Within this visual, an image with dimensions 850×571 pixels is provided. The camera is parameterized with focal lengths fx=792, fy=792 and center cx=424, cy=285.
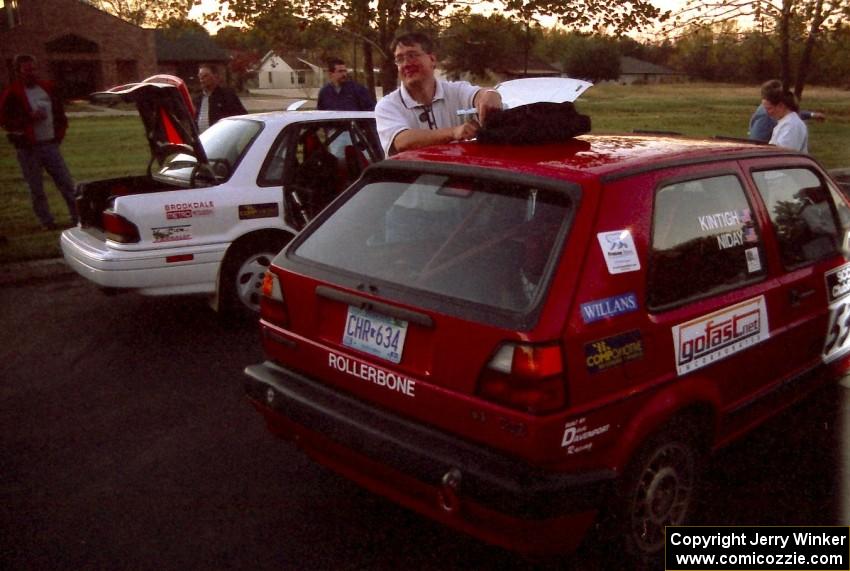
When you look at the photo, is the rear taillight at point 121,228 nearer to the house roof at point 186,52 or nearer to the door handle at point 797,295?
the door handle at point 797,295

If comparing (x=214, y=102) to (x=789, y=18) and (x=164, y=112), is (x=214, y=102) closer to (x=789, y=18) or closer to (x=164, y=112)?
(x=164, y=112)

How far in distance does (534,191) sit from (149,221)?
136 inches

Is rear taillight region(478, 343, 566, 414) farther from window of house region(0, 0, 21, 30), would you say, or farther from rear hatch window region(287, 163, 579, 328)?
window of house region(0, 0, 21, 30)

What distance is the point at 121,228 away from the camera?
5406mm

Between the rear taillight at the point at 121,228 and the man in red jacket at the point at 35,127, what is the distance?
13.3ft

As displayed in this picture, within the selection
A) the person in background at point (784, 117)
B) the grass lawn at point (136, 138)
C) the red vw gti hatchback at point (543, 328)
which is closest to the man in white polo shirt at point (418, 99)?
the red vw gti hatchback at point (543, 328)

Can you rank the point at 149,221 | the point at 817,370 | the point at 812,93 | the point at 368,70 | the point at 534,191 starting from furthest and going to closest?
the point at 812,93 → the point at 368,70 → the point at 149,221 → the point at 817,370 → the point at 534,191

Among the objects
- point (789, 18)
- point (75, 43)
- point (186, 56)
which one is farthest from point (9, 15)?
point (789, 18)

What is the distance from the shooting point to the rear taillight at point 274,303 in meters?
3.35

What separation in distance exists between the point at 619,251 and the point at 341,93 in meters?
7.49

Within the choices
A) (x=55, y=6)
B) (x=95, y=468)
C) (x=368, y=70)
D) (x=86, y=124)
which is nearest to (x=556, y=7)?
(x=368, y=70)

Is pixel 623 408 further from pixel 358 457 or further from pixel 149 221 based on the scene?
pixel 149 221

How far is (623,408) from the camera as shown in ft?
8.80

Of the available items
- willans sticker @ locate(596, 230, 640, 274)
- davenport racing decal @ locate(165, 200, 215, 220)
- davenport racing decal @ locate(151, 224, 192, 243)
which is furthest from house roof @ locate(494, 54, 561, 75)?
willans sticker @ locate(596, 230, 640, 274)
